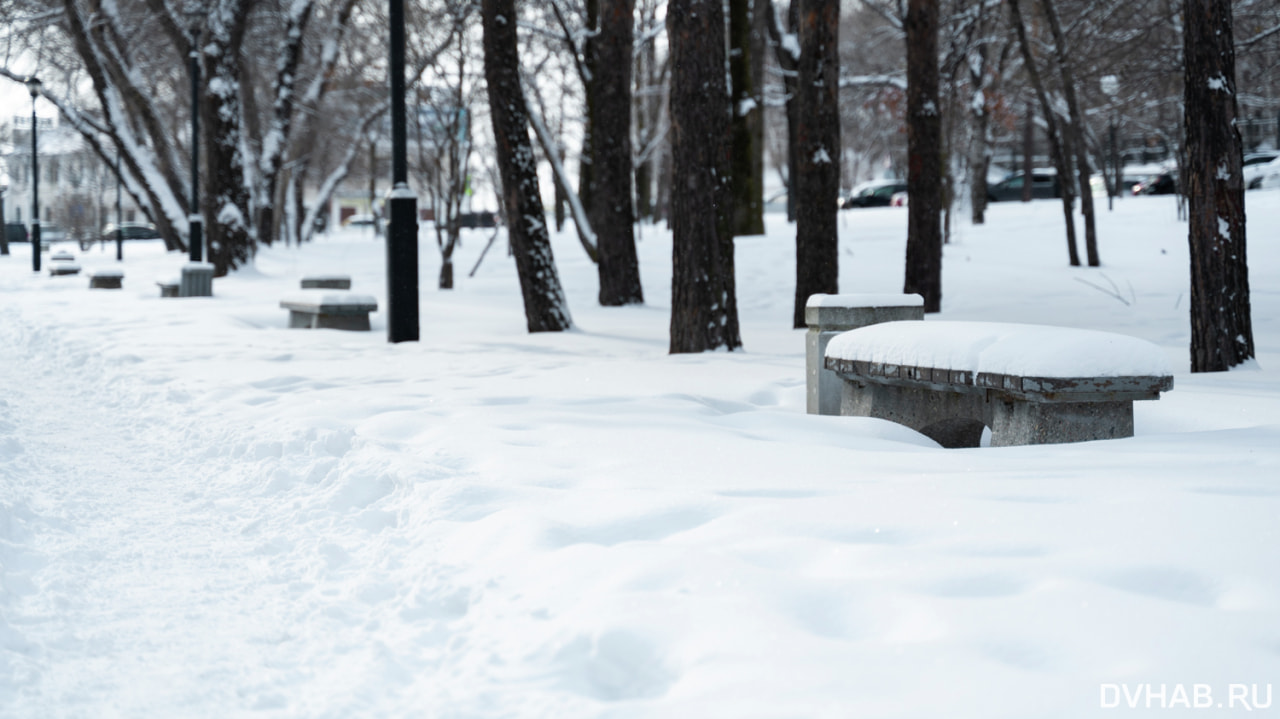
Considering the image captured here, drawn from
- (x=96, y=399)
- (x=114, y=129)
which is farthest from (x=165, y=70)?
(x=96, y=399)

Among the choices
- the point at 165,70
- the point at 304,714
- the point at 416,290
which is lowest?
the point at 304,714

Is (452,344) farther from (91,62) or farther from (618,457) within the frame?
(91,62)

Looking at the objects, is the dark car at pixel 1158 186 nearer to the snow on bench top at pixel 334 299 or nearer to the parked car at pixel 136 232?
the snow on bench top at pixel 334 299

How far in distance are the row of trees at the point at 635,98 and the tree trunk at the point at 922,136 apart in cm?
3

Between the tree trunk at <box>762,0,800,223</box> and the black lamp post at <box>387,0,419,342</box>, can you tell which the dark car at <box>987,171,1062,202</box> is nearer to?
the tree trunk at <box>762,0,800,223</box>

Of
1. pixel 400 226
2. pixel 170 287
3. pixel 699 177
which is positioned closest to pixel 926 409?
pixel 699 177

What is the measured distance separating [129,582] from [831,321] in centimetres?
393

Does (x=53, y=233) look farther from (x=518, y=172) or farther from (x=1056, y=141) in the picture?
(x=518, y=172)

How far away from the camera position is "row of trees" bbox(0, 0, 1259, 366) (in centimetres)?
960

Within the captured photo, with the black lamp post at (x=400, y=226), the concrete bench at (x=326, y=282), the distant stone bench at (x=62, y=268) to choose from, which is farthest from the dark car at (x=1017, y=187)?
the black lamp post at (x=400, y=226)

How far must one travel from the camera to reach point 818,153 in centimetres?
1194

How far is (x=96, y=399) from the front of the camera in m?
7.80

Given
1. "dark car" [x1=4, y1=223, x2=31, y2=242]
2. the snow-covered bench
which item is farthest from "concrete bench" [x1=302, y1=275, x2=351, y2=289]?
"dark car" [x1=4, y1=223, x2=31, y2=242]

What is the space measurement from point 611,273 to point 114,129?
44.7ft
